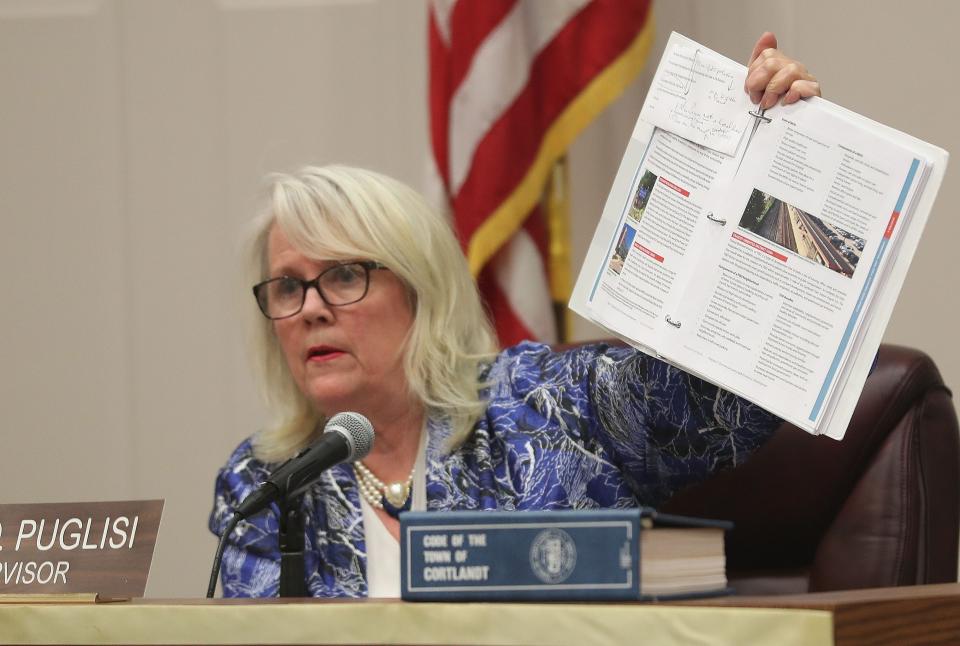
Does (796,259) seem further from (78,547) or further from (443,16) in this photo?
(443,16)

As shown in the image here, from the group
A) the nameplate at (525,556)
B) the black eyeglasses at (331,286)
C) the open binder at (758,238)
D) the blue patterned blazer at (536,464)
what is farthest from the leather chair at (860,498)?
the nameplate at (525,556)

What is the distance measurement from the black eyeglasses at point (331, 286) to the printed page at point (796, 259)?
70 centimetres

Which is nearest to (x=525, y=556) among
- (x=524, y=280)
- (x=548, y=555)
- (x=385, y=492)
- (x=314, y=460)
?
(x=548, y=555)

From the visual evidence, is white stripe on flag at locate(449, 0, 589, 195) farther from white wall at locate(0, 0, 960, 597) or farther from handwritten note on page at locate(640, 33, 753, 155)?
handwritten note on page at locate(640, 33, 753, 155)

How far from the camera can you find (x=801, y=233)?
53.9 inches

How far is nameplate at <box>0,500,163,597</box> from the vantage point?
4.05 ft

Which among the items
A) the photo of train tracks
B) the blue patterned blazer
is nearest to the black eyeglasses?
the blue patterned blazer

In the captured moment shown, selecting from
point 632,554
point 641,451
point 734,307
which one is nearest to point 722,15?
point 641,451

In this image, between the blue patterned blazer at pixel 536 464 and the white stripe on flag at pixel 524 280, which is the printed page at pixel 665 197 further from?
the white stripe on flag at pixel 524 280

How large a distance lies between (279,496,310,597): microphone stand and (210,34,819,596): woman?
378mm

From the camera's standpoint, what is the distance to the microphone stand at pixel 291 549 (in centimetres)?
142

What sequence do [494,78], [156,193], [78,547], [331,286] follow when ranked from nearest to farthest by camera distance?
[78,547]
[331,286]
[494,78]
[156,193]

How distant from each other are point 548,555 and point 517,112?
70.3 inches

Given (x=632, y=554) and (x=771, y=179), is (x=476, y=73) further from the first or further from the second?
(x=632, y=554)
